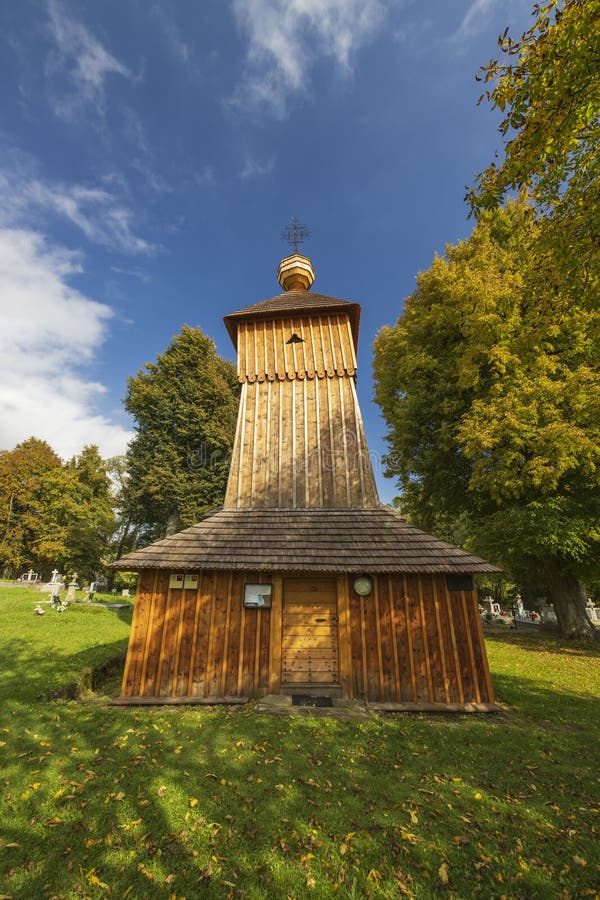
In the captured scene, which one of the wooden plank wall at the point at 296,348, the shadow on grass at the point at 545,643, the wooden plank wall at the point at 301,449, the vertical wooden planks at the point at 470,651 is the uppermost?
the wooden plank wall at the point at 296,348

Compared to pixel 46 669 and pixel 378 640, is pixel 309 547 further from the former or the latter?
pixel 46 669

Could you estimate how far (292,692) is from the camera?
27.4 feet

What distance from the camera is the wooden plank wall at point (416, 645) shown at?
8.15m

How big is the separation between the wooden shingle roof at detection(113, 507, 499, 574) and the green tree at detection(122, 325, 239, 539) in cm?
1663

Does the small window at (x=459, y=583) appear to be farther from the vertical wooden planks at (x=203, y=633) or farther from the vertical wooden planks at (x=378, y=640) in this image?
the vertical wooden planks at (x=203, y=633)

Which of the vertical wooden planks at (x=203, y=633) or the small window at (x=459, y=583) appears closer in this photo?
the vertical wooden planks at (x=203, y=633)

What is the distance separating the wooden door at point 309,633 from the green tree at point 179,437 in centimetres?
1828

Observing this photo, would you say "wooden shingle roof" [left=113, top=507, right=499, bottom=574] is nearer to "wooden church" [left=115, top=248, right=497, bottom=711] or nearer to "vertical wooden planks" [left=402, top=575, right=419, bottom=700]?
"wooden church" [left=115, top=248, right=497, bottom=711]

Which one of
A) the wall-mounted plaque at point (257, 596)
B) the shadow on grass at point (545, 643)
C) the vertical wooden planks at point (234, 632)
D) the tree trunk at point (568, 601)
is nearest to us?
the vertical wooden planks at point (234, 632)

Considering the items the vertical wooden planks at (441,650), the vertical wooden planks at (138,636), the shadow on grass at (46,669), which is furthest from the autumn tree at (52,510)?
the vertical wooden planks at (441,650)

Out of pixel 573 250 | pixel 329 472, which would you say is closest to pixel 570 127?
pixel 573 250

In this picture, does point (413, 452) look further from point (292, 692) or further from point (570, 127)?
point (570, 127)

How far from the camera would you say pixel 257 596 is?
884cm

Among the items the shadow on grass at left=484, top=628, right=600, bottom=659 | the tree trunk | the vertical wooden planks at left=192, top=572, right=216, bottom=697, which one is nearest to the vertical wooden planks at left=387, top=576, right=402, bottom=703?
the vertical wooden planks at left=192, top=572, right=216, bottom=697
